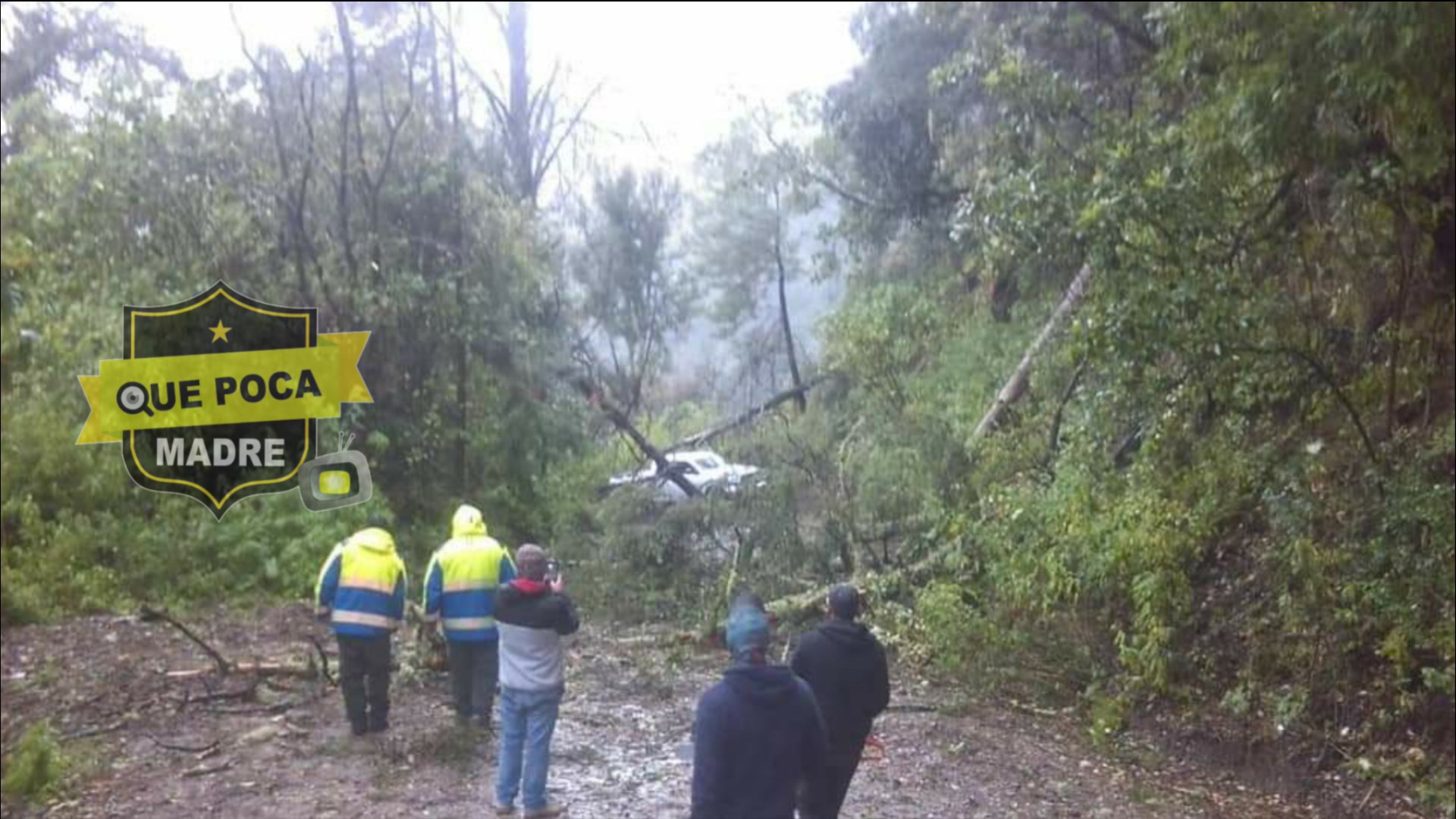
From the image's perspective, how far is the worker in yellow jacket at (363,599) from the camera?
7875 millimetres

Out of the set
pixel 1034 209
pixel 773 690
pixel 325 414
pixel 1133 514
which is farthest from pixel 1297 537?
pixel 325 414

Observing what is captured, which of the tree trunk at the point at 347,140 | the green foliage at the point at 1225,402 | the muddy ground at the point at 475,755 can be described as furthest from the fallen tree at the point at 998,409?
the tree trunk at the point at 347,140

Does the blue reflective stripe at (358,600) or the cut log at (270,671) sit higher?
the blue reflective stripe at (358,600)

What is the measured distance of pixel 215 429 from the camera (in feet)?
16.7

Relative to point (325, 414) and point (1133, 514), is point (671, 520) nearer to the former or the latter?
point (1133, 514)

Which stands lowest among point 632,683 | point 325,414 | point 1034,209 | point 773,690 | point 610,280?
point 632,683

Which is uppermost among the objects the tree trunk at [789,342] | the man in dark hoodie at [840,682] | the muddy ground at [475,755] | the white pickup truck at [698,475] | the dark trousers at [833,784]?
the tree trunk at [789,342]

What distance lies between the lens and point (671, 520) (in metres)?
13.0

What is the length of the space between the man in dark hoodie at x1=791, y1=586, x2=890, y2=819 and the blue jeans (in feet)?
6.03

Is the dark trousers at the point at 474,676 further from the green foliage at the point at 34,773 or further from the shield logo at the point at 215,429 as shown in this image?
the green foliage at the point at 34,773

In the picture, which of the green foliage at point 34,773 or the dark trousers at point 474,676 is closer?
the green foliage at point 34,773

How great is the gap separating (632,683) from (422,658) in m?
1.80

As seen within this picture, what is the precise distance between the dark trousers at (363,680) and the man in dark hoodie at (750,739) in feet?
14.2

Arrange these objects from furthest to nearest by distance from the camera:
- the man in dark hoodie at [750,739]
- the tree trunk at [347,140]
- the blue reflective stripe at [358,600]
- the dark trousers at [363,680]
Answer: the tree trunk at [347,140] → the dark trousers at [363,680] → the blue reflective stripe at [358,600] → the man in dark hoodie at [750,739]
